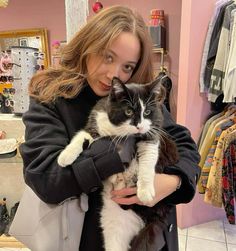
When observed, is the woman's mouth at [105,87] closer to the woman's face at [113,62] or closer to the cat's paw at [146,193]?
the woman's face at [113,62]

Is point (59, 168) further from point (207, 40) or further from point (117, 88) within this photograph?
point (207, 40)

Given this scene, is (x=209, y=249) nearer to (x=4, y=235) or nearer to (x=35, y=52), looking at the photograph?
(x=4, y=235)

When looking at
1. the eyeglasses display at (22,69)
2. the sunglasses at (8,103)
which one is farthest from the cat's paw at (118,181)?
the sunglasses at (8,103)

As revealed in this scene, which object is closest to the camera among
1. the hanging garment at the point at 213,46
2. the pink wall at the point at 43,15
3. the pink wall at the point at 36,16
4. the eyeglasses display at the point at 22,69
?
the eyeglasses display at the point at 22,69

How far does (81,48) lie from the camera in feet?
2.96

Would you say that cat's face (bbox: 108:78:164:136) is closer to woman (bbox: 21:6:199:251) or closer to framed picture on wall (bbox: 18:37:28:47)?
woman (bbox: 21:6:199:251)

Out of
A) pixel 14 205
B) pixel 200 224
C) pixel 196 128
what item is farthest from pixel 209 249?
pixel 14 205

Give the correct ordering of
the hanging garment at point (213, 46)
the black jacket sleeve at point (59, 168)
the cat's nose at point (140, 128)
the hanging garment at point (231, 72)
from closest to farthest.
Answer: the black jacket sleeve at point (59, 168)
the cat's nose at point (140, 128)
the hanging garment at point (231, 72)
the hanging garment at point (213, 46)

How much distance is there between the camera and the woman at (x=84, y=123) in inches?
27.9

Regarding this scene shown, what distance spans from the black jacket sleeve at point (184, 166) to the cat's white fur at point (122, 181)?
9 centimetres

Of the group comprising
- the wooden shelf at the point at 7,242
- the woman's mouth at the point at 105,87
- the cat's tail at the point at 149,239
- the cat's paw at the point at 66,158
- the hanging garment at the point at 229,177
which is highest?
the woman's mouth at the point at 105,87

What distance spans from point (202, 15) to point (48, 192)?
1668 mm

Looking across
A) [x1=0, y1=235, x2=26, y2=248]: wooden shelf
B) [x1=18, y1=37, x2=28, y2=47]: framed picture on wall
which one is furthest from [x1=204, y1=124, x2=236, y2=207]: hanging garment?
[x1=18, y1=37, x2=28, y2=47]: framed picture on wall

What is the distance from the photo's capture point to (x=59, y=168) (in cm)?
71
